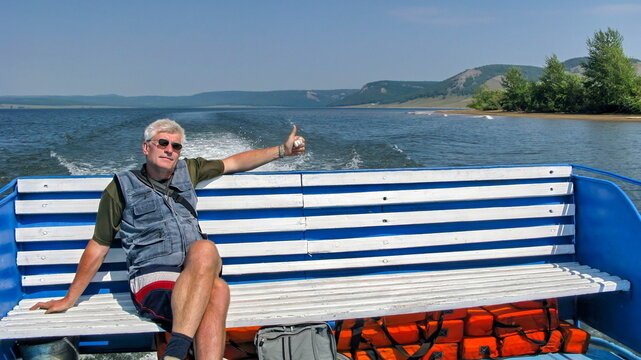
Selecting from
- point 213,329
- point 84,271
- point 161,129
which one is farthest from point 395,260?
point 84,271

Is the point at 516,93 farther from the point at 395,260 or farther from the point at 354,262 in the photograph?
the point at 354,262

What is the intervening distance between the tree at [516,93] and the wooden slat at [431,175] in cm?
7640

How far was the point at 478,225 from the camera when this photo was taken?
14.0 feet

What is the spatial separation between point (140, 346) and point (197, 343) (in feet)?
4.10

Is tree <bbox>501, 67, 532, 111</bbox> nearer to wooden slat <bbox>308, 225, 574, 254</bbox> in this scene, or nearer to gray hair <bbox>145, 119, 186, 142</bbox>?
wooden slat <bbox>308, 225, 574, 254</bbox>

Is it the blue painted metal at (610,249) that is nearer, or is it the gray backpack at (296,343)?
the gray backpack at (296,343)

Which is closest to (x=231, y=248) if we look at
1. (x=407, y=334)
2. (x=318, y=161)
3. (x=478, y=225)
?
(x=407, y=334)

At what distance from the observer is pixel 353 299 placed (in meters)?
3.47

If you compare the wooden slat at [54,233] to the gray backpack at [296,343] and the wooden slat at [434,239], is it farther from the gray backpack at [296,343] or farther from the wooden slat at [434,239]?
the wooden slat at [434,239]

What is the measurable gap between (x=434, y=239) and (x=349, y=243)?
0.69 metres

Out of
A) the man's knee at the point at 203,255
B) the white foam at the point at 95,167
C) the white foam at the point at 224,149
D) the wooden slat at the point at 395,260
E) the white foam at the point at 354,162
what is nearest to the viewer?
the man's knee at the point at 203,255

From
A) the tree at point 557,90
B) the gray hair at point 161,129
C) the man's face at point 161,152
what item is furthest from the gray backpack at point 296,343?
the tree at point 557,90

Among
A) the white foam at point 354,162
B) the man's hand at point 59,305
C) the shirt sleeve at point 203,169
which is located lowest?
the white foam at point 354,162

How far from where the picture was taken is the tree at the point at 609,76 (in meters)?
56.7
